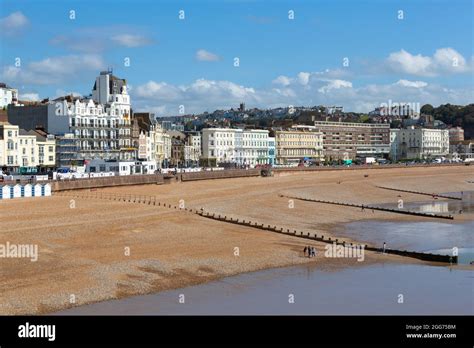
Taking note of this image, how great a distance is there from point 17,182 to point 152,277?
93.5 feet

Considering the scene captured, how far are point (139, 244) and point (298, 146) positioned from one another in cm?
11489

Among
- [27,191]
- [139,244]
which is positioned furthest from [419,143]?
[139,244]

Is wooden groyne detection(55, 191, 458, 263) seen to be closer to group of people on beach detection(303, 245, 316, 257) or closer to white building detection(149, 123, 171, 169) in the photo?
group of people on beach detection(303, 245, 316, 257)

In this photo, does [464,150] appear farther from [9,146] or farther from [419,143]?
[9,146]

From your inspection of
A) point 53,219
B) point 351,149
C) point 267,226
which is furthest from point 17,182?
point 351,149

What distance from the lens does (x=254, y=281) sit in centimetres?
2589

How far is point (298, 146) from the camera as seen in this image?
473 feet

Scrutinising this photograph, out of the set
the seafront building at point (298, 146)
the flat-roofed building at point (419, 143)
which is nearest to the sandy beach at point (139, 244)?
the seafront building at point (298, 146)

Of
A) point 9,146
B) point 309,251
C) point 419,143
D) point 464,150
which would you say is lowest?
point 309,251

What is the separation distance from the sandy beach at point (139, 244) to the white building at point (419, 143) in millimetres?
134020

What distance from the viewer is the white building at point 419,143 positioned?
18212 cm

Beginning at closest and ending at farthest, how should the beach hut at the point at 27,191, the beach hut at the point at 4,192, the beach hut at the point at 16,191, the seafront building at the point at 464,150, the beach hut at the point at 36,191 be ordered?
the beach hut at the point at 4,192
the beach hut at the point at 16,191
the beach hut at the point at 27,191
the beach hut at the point at 36,191
the seafront building at the point at 464,150

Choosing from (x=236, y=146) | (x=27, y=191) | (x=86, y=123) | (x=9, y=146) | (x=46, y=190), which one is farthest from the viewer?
(x=236, y=146)

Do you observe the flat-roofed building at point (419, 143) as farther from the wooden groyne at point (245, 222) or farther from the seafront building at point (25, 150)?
the wooden groyne at point (245, 222)
